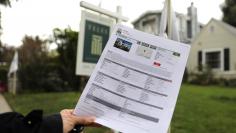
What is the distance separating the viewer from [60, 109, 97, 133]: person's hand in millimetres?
2014

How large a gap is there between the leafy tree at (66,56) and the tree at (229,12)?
2201 centimetres

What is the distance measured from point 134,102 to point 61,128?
1.05 feet

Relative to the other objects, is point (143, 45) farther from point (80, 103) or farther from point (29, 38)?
point (29, 38)

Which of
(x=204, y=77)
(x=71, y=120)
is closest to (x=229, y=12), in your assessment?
(x=204, y=77)

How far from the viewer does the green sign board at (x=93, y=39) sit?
8.11 m

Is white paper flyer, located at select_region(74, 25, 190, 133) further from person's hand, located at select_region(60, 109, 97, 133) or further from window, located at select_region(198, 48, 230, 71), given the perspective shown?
window, located at select_region(198, 48, 230, 71)

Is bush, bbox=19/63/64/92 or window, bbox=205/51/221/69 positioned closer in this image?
bush, bbox=19/63/64/92

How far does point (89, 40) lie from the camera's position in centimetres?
822

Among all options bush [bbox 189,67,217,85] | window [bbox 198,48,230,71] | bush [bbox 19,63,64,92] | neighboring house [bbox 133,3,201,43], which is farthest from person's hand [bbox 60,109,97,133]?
neighboring house [bbox 133,3,201,43]

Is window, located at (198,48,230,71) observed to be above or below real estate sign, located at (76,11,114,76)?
above

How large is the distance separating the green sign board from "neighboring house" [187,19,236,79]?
22668mm

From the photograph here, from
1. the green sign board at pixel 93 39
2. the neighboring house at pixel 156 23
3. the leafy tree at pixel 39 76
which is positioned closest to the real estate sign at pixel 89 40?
the green sign board at pixel 93 39

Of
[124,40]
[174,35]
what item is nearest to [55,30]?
[174,35]

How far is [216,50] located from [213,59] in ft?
2.13
